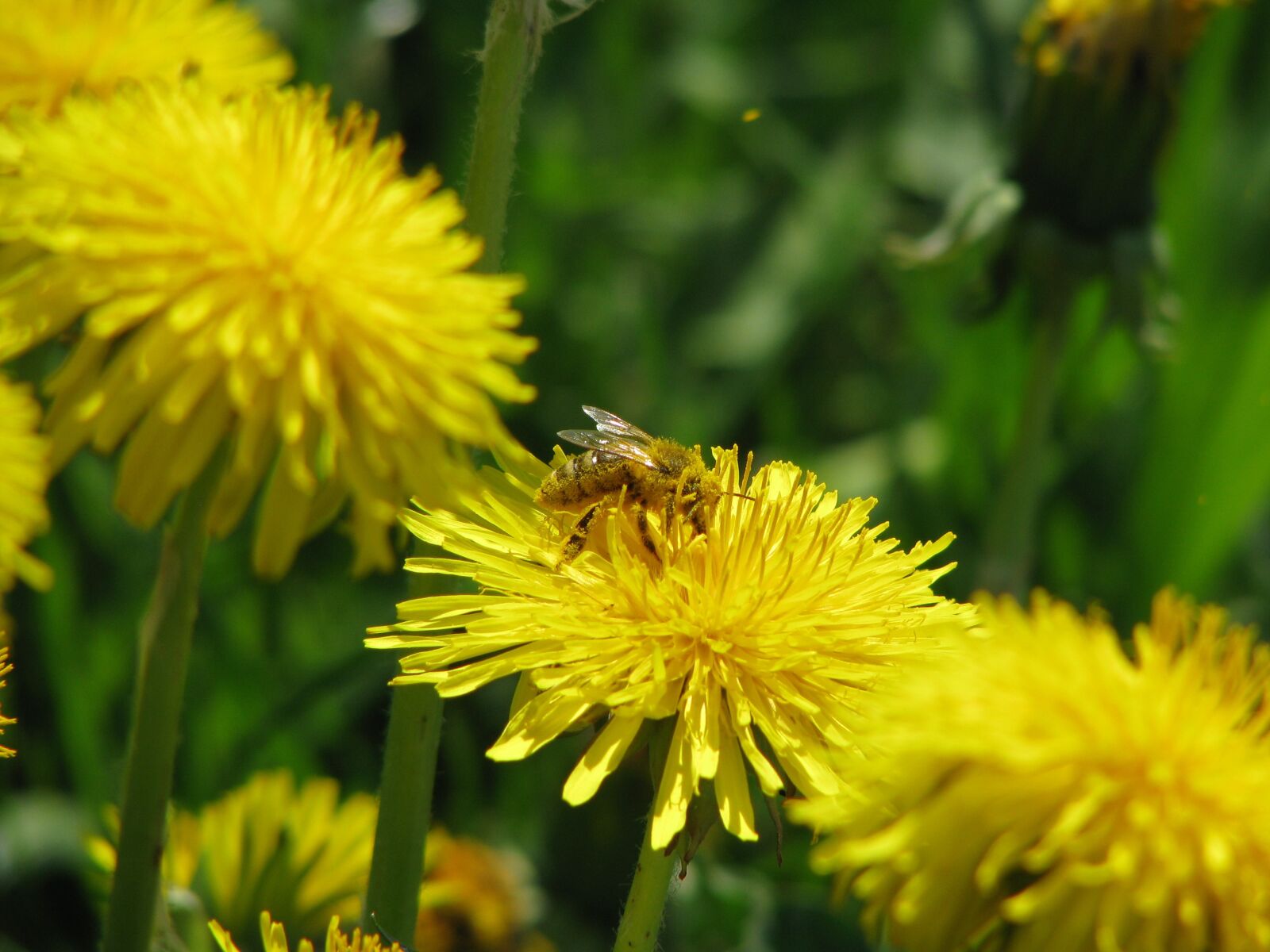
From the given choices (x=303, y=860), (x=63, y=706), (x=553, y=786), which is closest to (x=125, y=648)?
(x=63, y=706)

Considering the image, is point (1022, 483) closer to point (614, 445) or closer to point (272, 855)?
point (614, 445)

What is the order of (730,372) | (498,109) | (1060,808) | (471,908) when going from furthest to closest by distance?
(730,372), (471,908), (498,109), (1060,808)

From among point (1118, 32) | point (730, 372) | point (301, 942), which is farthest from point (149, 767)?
point (730, 372)

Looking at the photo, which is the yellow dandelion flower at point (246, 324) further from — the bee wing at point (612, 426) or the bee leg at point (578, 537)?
the bee wing at point (612, 426)

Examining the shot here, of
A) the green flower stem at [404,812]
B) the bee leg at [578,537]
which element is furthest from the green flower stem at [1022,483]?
the green flower stem at [404,812]

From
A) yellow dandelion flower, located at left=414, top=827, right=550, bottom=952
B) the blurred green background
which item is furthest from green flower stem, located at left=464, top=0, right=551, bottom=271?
yellow dandelion flower, located at left=414, top=827, right=550, bottom=952

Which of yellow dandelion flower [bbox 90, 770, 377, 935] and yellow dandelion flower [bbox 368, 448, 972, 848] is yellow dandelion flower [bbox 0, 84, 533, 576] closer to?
yellow dandelion flower [bbox 368, 448, 972, 848]
